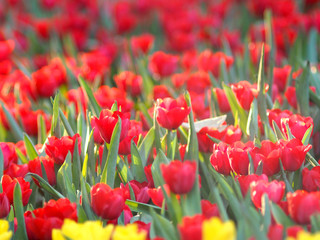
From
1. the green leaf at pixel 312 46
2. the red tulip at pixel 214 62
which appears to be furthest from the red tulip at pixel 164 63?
the green leaf at pixel 312 46

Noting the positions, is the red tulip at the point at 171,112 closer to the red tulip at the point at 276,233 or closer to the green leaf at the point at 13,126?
the red tulip at the point at 276,233

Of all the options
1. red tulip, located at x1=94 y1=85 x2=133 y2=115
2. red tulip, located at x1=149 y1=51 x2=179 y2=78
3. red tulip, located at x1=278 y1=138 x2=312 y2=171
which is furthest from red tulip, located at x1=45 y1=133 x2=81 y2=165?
red tulip, located at x1=149 y1=51 x2=179 y2=78

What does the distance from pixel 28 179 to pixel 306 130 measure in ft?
1.96

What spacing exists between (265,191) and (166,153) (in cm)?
35

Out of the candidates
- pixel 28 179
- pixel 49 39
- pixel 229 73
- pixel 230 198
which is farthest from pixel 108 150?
pixel 49 39

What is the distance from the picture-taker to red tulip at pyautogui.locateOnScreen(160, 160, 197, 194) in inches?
30.6

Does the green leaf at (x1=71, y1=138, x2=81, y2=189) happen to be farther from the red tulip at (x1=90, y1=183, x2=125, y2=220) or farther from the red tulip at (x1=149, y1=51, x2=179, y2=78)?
the red tulip at (x1=149, y1=51, x2=179, y2=78)

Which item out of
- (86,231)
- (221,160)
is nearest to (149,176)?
(221,160)

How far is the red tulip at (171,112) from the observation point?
1036mm

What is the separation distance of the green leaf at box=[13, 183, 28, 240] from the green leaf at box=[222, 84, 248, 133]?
566 mm

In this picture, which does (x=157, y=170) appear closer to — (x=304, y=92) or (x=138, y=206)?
(x=138, y=206)

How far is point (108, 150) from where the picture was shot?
41.8 inches

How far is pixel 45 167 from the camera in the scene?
1.06 m

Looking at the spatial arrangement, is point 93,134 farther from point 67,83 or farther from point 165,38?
point 165,38
